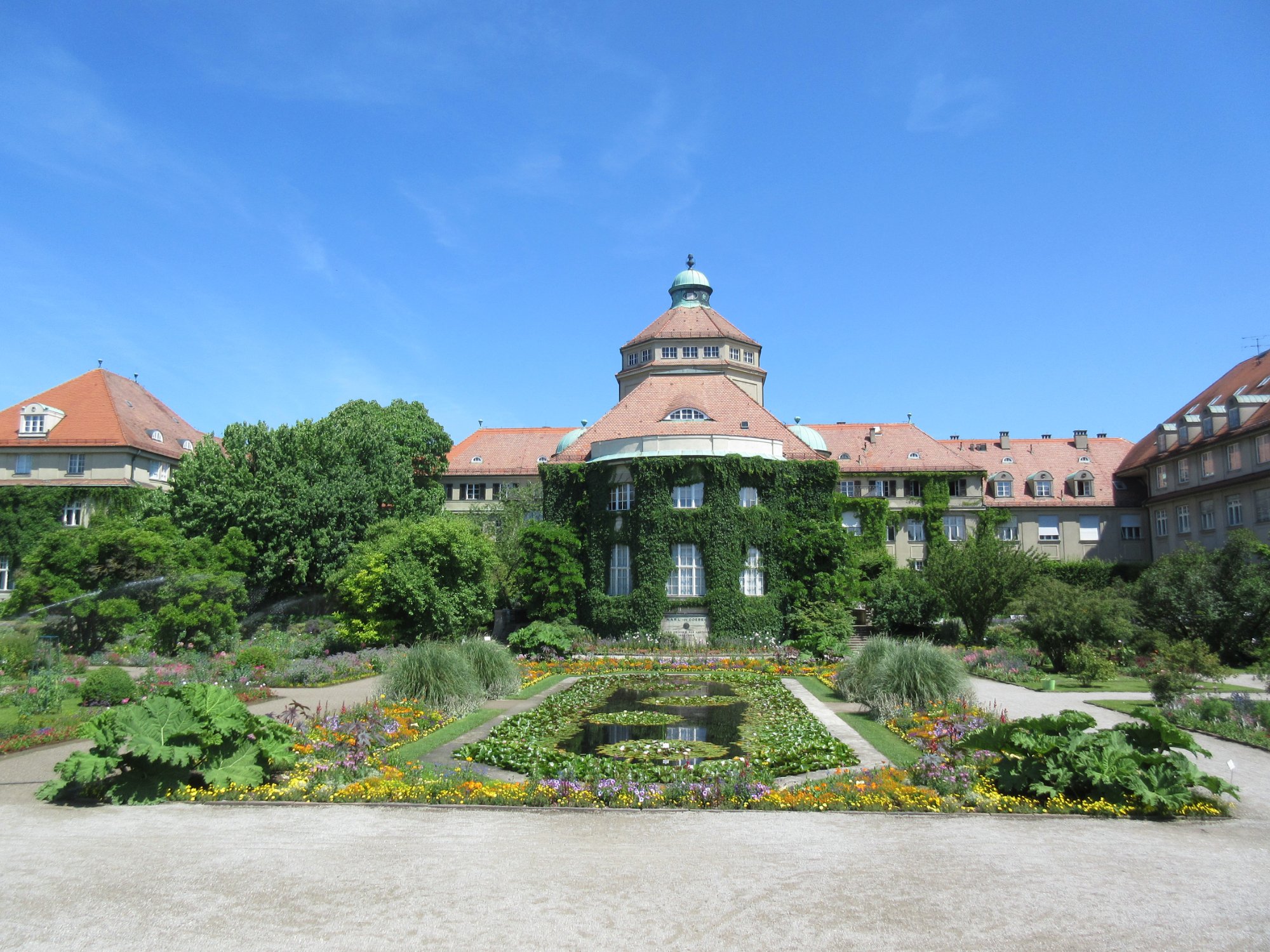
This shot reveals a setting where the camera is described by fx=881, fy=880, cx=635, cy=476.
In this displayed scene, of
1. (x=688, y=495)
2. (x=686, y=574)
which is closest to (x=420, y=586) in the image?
(x=686, y=574)

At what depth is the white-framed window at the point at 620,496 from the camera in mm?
36375

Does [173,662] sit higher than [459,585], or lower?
lower

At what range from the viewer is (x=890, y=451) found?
172 ft

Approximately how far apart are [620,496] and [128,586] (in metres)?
18.2

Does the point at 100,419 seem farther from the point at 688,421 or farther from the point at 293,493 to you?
the point at 688,421

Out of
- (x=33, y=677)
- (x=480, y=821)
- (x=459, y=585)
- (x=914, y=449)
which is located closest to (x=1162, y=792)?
(x=480, y=821)

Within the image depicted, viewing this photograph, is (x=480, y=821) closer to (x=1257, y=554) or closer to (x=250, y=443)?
(x=1257, y=554)

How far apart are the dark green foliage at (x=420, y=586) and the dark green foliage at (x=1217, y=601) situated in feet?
75.2

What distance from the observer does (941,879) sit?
781 cm

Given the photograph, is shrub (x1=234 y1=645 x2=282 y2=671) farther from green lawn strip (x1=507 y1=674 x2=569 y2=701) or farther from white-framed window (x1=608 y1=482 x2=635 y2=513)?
white-framed window (x1=608 y1=482 x2=635 y2=513)

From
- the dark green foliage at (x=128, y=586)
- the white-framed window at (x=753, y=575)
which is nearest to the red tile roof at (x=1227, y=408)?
the white-framed window at (x=753, y=575)

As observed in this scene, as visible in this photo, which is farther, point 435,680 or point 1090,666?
point 1090,666

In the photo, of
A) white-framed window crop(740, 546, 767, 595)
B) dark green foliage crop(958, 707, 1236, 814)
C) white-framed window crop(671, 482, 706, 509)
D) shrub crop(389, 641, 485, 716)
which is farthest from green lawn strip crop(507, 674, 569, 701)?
dark green foliage crop(958, 707, 1236, 814)

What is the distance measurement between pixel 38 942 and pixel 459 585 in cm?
2684
